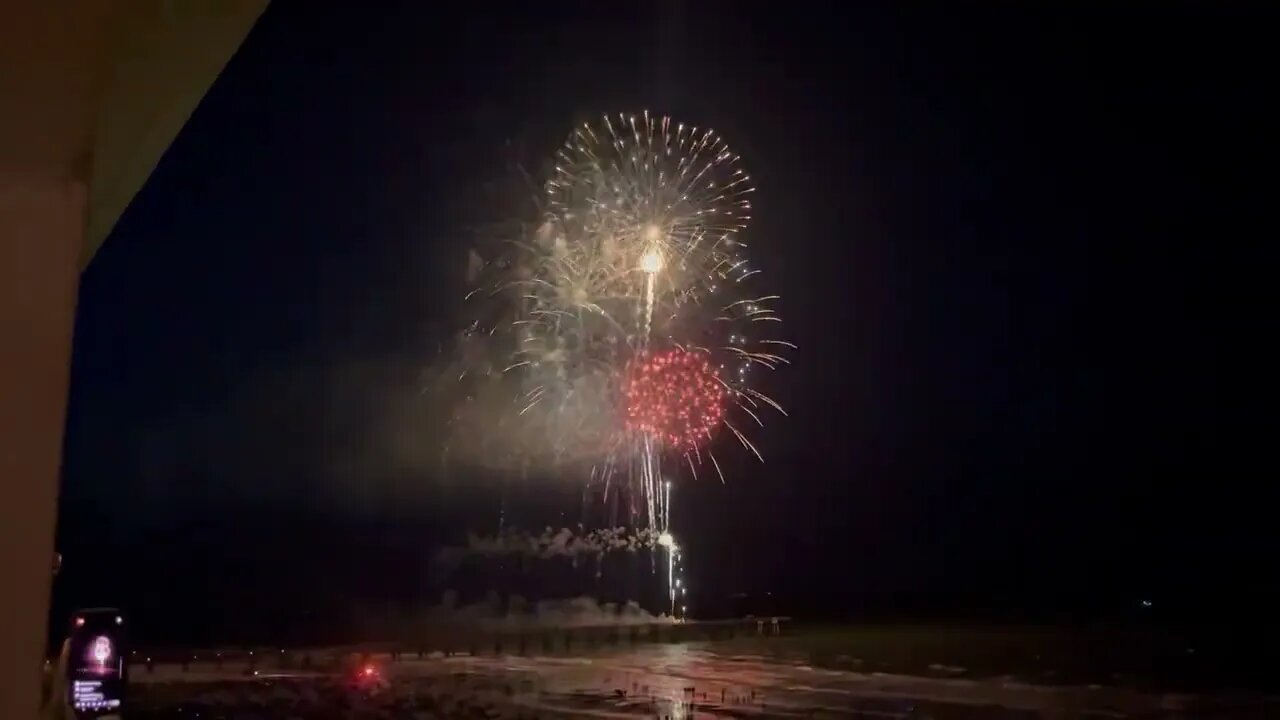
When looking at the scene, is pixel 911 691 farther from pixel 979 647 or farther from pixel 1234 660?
pixel 1234 660

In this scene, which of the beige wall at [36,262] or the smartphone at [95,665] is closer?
the beige wall at [36,262]

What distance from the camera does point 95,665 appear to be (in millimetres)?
4098

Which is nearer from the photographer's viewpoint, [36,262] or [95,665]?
[36,262]

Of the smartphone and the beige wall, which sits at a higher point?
the beige wall

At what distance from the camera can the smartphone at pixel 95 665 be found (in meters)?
4.01

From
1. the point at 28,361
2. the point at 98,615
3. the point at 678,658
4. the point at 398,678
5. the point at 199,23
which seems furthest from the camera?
the point at 678,658

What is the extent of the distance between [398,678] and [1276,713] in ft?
40.5

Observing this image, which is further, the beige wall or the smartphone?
the smartphone

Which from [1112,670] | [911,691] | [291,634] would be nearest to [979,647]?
[1112,670]

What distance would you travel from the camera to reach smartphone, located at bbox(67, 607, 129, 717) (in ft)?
13.2

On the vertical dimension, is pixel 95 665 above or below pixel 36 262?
below

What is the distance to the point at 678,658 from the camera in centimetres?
1966

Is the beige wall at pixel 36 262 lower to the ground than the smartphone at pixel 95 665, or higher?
higher

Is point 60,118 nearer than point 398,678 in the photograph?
Yes
